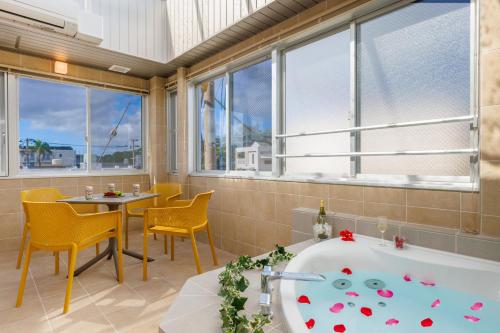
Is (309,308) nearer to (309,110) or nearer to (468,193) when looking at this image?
(468,193)

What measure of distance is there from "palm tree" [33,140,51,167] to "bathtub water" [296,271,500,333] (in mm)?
3814

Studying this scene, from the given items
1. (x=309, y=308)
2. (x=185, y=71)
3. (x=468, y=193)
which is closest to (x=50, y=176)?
(x=185, y=71)

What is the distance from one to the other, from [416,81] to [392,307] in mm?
1435

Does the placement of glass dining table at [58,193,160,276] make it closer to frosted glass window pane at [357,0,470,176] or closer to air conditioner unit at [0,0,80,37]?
air conditioner unit at [0,0,80,37]

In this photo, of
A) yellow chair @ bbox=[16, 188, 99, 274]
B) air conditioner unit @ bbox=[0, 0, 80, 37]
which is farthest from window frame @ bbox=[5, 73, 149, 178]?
air conditioner unit @ bbox=[0, 0, 80, 37]

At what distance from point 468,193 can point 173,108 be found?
3.95m

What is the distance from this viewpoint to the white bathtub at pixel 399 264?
134 centimetres

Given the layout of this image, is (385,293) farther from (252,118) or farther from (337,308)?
(252,118)

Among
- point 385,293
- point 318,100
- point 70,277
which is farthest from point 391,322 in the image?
point 70,277

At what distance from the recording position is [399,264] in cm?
162

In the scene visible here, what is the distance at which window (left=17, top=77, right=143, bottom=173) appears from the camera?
144 inches

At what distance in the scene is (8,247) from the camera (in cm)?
339

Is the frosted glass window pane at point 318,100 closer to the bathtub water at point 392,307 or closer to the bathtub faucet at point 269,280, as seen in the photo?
the bathtub water at point 392,307

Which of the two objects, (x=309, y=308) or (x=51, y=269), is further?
(x=51, y=269)
